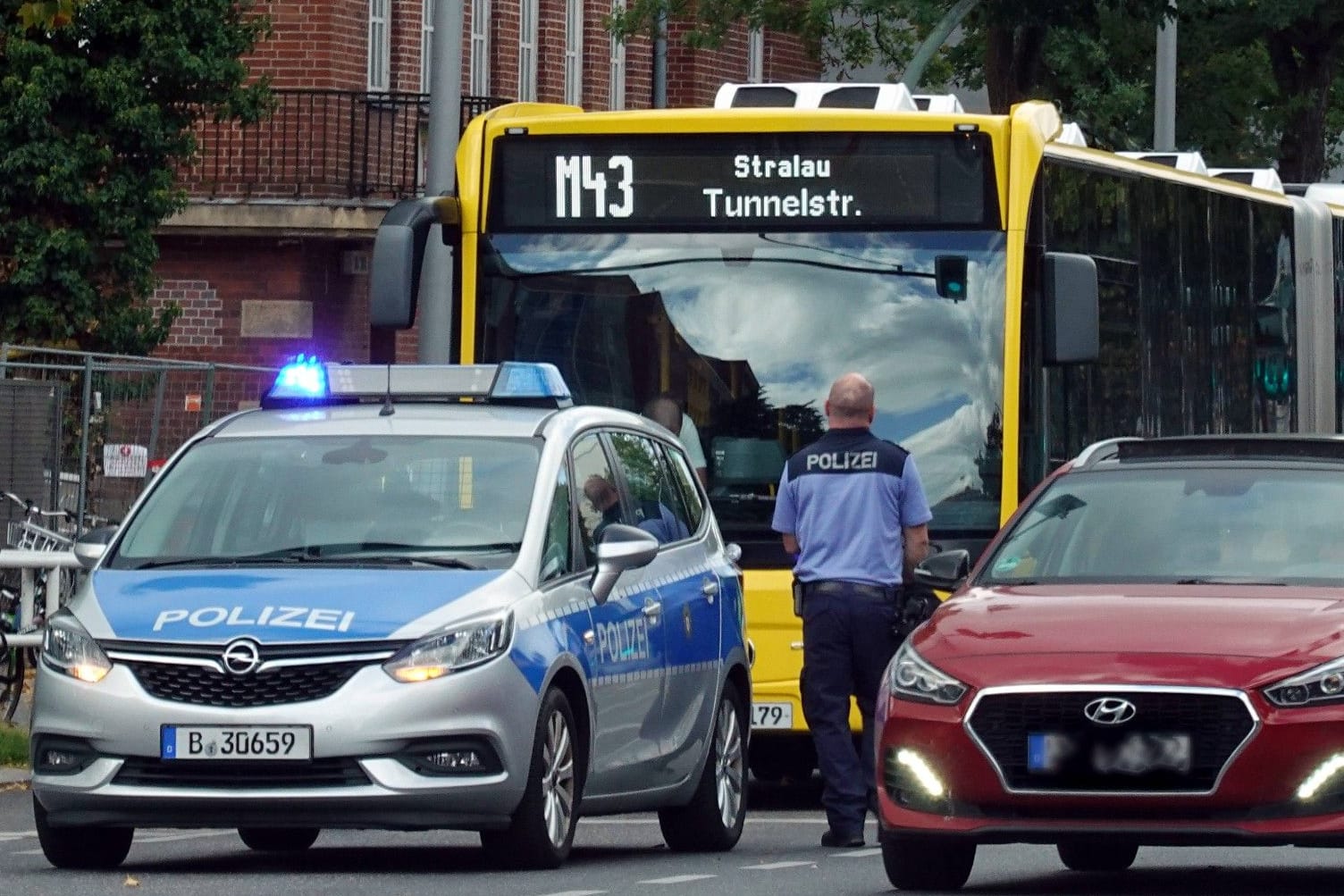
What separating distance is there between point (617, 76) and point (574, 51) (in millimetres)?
1021

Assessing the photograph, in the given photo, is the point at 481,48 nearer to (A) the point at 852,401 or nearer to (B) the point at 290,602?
(A) the point at 852,401

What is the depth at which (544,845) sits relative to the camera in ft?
37.5

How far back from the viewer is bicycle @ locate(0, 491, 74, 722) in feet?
60.8

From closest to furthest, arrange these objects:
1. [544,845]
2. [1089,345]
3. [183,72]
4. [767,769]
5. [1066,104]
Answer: [544,845] → [1089,345] → [767,769] → [183,72] → [1066,104]

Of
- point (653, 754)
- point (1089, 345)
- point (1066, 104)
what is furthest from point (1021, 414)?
point (1066, 104)

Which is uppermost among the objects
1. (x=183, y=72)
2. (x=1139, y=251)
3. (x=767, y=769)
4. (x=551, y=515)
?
(x=183, y=72)

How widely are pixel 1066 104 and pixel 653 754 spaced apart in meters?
23.8

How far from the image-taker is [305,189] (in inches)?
1262

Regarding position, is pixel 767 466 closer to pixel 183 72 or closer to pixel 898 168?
pixel 898 168

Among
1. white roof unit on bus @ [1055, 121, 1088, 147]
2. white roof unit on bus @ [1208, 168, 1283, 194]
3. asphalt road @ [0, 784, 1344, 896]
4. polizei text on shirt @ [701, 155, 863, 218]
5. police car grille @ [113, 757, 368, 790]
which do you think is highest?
white roof unit on bus @ [1208, 168, 1283, 194]

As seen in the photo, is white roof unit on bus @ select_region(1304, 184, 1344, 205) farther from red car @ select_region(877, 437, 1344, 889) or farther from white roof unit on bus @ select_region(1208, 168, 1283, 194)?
red car @ select_region(877, 437, 1344, 889)

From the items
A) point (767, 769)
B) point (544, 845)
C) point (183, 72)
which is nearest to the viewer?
point (544, 845)

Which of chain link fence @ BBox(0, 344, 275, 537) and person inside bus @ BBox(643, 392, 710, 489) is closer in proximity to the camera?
person inside bus @ BBox(643, 392, 710, 489)

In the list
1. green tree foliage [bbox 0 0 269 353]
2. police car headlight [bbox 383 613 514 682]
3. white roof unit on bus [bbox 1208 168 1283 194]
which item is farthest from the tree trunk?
police car headlight [bbox 383 613 514 682]
